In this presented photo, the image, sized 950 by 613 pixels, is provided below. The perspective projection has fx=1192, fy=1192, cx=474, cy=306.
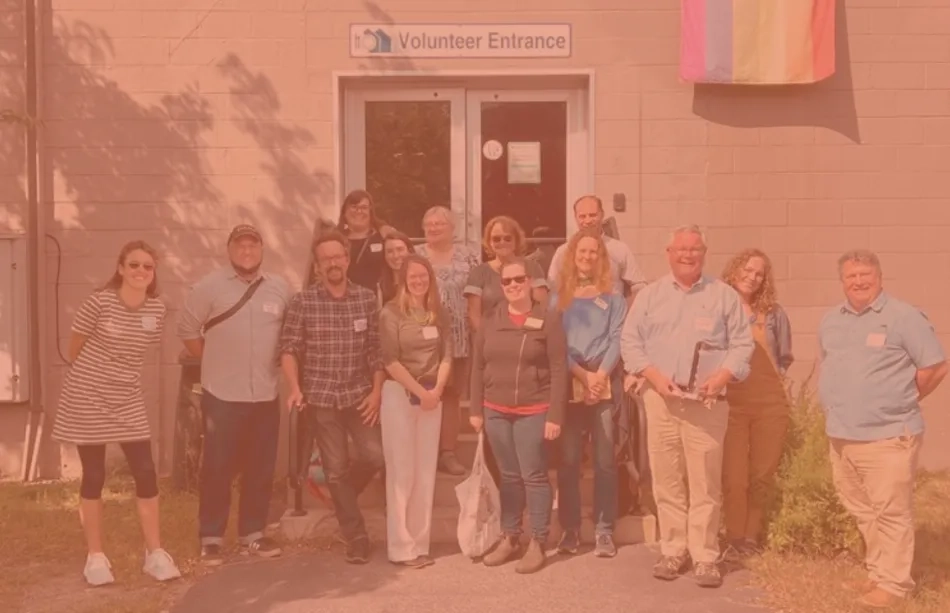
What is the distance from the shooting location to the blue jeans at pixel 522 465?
6.63m

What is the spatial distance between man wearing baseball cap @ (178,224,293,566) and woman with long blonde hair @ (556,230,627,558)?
5.51ft

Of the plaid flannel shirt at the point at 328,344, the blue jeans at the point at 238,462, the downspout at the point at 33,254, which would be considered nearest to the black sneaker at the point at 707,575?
the plaid flannel shirt at the point at 328,344

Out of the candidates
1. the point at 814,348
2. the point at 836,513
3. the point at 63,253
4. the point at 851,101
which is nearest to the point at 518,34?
the point at 851,101

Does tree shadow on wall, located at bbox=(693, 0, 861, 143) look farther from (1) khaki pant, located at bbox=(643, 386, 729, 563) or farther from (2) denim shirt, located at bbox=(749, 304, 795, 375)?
(1) khaki pant, located at bbox=(643, 386, 729, 563)

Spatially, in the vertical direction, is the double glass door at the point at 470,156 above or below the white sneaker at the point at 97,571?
above

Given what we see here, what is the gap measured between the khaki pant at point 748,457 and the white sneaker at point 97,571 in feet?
11.2

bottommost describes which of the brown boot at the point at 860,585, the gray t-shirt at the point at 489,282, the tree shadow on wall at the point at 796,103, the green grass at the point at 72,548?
the green grass at the point at 72,548

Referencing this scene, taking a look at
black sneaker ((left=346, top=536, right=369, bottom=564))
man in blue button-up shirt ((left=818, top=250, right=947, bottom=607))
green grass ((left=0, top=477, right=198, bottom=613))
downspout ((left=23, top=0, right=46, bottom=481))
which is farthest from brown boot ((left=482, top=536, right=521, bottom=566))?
downspout ((left=23, top=0, right=46, bottom=481))

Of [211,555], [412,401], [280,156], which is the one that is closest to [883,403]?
[412,401]

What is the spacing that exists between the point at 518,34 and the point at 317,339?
3.51 m

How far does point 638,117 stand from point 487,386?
3.30 m

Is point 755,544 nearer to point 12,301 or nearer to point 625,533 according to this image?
point 625,533

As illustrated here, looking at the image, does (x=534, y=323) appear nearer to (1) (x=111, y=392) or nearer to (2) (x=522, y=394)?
(2) (x=522, y=394)

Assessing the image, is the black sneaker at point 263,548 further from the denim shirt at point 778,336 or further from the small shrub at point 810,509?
the denim shirt at point 778,336
